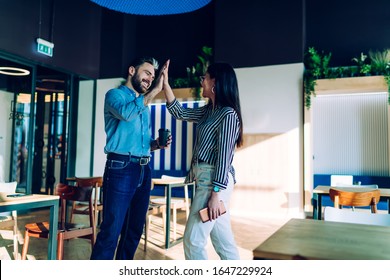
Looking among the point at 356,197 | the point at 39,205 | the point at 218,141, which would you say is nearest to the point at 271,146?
the point at 356,197

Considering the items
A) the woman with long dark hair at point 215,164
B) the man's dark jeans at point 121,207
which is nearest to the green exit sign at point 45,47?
the man's dark jeans at point 121,207

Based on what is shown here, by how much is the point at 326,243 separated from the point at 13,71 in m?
5.99

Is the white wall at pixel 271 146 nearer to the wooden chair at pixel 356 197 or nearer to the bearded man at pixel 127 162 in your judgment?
the wooden chair at pixel 356 197

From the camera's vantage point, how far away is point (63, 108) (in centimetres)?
690

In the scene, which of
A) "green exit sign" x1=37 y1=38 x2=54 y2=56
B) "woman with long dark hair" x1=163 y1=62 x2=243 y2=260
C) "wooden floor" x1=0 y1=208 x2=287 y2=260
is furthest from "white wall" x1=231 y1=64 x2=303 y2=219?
"woman with long dark hair" x1=163 y1=62 x2=243 y2=260

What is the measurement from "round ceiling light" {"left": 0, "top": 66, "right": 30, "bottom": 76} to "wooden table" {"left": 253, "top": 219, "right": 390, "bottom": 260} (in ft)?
18.6

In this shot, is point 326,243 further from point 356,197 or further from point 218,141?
point 356,197

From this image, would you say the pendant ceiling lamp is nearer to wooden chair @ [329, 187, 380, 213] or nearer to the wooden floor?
Answer: wooden chair @ [329, 187, 380, 213]

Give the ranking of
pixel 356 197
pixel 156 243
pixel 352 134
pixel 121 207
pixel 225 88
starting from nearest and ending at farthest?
pixel 225 88 → pixel 121 207 → pixel 356 197 → pixel 156 243 → pixel 352 134

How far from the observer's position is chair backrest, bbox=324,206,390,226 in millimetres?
1660

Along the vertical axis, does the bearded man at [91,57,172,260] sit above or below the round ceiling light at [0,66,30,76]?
below

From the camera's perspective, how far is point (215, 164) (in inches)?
66.9
